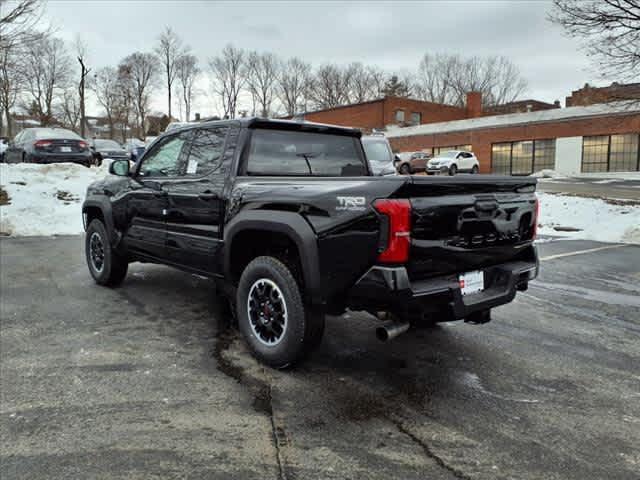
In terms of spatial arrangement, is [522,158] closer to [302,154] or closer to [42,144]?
[42,144]

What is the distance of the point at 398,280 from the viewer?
9.87ft

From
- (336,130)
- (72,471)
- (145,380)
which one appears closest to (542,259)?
(336,130)

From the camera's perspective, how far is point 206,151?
455cm

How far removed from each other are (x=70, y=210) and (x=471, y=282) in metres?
11.7

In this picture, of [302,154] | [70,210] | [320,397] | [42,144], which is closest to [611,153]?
[42,144]

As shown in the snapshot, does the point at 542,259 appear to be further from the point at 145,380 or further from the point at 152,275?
the point at 145,380

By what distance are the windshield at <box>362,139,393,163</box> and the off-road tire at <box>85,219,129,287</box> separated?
7.04m

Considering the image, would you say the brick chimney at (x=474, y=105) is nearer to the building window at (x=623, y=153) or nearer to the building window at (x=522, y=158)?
the building window at (x=522, y=158)

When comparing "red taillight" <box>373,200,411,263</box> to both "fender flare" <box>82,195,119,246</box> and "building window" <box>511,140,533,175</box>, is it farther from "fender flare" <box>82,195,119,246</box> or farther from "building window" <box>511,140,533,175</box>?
"building window" <box>511,140,533,175</box>

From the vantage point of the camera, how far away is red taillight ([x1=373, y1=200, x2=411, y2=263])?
2.98 meters

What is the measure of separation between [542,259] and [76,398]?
760cm

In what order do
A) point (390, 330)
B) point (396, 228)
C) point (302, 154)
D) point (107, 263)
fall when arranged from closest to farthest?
point (396, 228)
point (390, 330)
point (302, 154)
point (107, 263)

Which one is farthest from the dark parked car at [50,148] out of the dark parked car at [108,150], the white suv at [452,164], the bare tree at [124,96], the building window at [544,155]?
the bare tree at [124,96]

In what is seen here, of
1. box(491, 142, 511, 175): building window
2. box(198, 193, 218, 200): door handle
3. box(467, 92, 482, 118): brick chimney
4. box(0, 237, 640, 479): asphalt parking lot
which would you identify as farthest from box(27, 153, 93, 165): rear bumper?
box(467, 92, 482, 118): brick chimney
